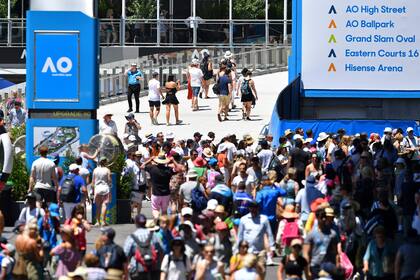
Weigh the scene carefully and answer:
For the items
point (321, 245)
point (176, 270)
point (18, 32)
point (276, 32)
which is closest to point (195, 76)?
point (276, 32)

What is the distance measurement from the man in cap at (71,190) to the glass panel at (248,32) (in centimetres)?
3318

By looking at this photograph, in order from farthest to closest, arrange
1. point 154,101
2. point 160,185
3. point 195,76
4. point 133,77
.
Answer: point 195,76, point 133,77, point 154,101, point 160,185

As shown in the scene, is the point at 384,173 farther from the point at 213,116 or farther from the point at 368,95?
the point at 213,116

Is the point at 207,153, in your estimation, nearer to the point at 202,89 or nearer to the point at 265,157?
the point at 265,157

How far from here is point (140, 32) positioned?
57188mm

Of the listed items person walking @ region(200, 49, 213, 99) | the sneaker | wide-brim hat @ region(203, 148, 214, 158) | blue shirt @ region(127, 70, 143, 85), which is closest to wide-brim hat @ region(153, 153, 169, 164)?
wide-brim hat @ region(203, 148, 214, 158)

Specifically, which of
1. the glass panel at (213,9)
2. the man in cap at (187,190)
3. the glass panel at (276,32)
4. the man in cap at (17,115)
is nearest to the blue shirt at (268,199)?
the man in cap at (187,190)

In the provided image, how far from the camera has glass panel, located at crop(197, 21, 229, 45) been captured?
56.5 metres

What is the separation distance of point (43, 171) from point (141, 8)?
3508 centimetres

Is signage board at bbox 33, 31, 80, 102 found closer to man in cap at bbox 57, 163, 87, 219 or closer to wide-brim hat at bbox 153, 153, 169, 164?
wide-brim hat at bbox 153, 153, 169, 164

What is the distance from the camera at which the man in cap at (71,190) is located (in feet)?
74.9

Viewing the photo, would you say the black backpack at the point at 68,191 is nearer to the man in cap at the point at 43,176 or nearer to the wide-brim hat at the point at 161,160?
the man in cap at the point at 43,176

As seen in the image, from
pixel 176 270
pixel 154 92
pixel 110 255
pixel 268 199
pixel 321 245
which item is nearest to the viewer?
pixel 110 255

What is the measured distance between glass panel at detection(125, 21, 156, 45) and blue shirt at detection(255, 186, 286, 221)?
35956mm
